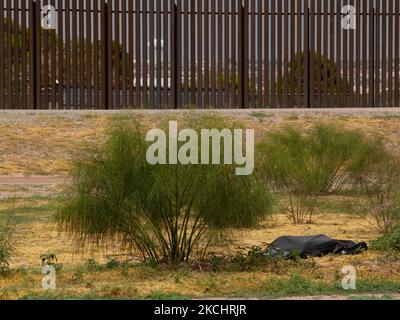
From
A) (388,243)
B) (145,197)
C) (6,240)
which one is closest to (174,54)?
(6,240)

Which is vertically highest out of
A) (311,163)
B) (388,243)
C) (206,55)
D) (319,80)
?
(206,55)

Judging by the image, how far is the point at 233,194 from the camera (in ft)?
42.5

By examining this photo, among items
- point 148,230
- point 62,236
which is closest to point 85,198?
point 148,230

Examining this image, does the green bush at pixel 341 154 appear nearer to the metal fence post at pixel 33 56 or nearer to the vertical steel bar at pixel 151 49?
the vertical steel bar at pixel 151 49

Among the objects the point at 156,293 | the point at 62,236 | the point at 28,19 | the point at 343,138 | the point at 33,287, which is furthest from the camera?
the point at 28,19

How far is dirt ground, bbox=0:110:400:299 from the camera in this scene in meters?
11.8

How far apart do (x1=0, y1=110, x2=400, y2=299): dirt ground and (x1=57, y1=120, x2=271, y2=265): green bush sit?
1.59 ft

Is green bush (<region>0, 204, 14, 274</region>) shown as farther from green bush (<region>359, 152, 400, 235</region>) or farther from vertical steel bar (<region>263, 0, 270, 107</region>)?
vertical steel bar (<region>263, 0, 270, 107</region>)

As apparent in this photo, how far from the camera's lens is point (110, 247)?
15734 millimetres

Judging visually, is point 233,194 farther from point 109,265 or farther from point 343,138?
point 343,138

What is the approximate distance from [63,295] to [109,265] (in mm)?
2171

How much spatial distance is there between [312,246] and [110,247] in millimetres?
3101

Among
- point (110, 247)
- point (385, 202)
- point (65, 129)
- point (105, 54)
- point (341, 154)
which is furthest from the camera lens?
point (105, 54)

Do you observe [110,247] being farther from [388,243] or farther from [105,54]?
[105,54]
